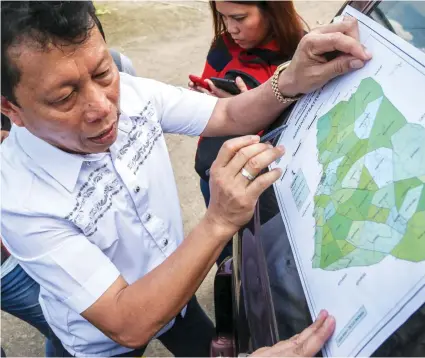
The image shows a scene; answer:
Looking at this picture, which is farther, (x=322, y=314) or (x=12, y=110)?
(x=12, y=110)

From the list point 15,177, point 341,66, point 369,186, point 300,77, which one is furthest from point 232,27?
point 369,186

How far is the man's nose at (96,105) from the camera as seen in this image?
1.11 meters

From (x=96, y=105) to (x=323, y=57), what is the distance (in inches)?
20.8

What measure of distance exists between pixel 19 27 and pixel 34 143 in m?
0.29

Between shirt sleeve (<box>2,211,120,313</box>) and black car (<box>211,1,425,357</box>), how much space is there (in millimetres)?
299

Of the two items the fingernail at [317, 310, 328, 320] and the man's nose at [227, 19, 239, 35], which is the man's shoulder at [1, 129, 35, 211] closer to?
the fingernail at [317, 310, 328, 320]

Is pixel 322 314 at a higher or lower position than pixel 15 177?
higher

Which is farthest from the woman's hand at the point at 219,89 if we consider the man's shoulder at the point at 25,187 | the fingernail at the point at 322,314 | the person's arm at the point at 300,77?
the fingernail at the point at 322,314

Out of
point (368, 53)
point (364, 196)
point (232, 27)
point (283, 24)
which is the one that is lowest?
point (232, 27)

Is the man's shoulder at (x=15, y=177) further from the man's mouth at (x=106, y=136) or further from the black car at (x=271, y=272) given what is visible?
the black car at (x=271, y=272)

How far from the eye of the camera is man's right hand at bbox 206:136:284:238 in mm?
1046

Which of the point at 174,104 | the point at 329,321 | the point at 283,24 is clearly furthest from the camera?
the point at 283,24

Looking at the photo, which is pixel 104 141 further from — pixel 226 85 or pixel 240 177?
pixel 226 85

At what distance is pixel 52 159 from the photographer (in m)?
1.20
